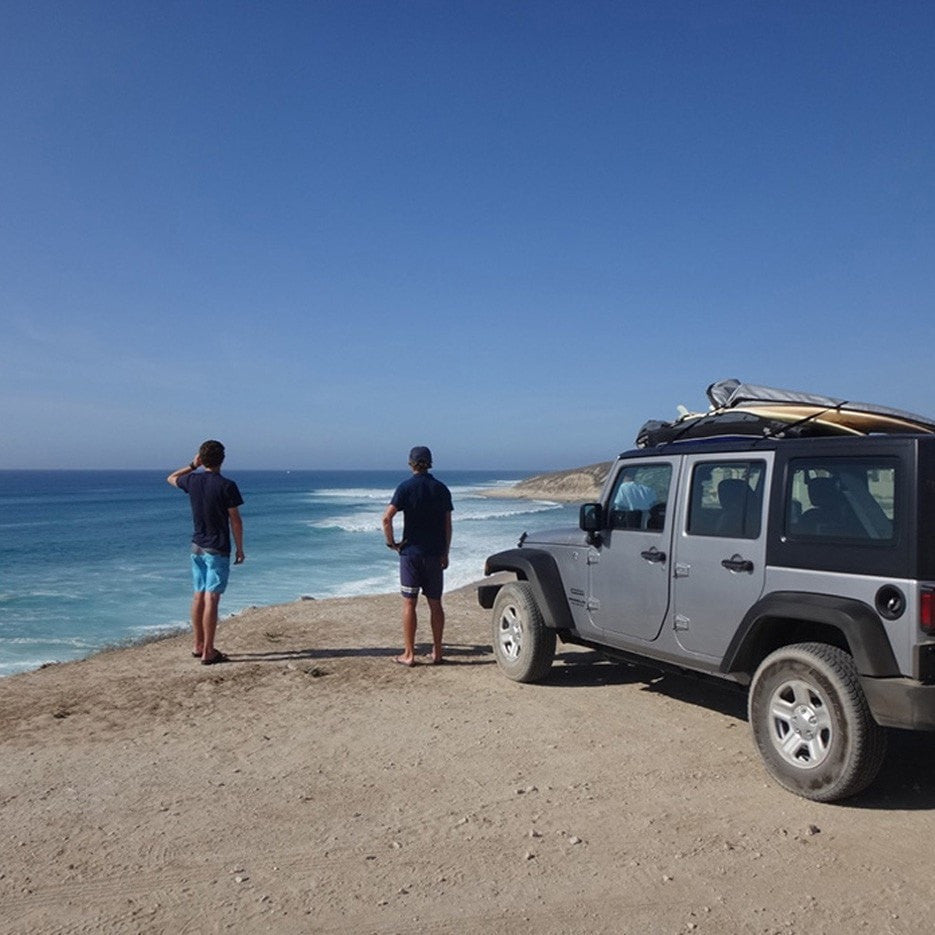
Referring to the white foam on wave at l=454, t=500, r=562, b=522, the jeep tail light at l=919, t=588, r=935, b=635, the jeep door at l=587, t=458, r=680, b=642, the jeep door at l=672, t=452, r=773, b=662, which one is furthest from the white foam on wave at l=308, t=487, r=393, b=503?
the jeep tail light at l=919, t=588, r=935, b=635

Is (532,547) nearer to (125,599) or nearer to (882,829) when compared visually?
(882,829)

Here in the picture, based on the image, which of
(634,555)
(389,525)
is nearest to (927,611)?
(634,555)

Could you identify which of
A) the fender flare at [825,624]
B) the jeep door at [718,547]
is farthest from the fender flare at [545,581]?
the fender flare at [825,624]

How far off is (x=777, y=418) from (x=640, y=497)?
114 cm

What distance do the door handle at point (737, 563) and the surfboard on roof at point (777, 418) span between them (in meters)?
0.78

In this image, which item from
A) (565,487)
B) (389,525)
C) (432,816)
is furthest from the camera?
(565,487)

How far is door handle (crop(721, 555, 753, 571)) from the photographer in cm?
470

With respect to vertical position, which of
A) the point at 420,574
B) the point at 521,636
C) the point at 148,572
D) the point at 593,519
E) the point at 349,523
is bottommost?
the point at 148,572

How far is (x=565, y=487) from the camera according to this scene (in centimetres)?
8625

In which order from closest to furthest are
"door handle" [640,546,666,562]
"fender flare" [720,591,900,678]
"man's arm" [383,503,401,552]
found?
1. "fender flare" [720,591,900,678]
2. "door handle" [640,546,666,562]
3. "man's arm" [383,503,401,552]

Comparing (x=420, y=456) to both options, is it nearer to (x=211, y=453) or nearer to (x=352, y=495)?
(x=211, y=453)

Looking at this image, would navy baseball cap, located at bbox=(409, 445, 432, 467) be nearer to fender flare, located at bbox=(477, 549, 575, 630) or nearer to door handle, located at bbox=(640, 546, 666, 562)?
fender flare, located at bbox=(477, 549, 575, 630)

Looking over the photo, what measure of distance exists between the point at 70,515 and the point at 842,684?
6205 cm

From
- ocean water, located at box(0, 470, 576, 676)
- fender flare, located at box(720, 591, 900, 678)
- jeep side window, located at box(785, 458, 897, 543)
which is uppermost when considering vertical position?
jeep side window, located at box(785, 458, 897, 543)
